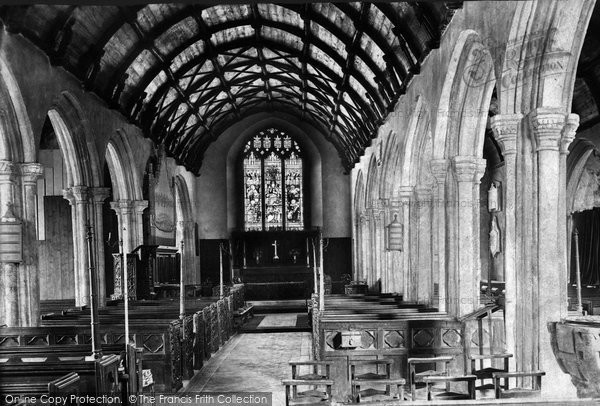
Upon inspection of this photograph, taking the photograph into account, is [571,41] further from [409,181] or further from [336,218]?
[336,218]

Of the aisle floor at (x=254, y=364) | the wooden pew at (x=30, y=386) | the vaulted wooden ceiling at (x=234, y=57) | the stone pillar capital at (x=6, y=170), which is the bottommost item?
the aisle floor at (x=254, y=364)

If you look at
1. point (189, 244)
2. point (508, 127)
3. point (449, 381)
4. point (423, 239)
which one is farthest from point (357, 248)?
point (449, 381)

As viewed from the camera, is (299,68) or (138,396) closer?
(138,396)

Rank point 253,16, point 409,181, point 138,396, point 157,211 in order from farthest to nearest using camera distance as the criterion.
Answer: point 157,211, point 253,16, point 409,181, point 138,396

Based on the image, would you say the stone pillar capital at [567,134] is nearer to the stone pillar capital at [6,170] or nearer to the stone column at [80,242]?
the stone pillar capital at [6,170]

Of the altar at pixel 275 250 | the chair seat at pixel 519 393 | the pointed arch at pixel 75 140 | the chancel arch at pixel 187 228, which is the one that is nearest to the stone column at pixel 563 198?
the chair seat at pixel 519 393

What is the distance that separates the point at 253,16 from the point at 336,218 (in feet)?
38.5

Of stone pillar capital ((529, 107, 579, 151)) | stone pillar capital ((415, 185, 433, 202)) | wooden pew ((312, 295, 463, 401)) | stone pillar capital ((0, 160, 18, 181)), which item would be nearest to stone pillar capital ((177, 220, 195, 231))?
stone pillar capital ((415, 185, 433, 202))

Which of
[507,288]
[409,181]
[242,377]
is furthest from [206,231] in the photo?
[507,288]

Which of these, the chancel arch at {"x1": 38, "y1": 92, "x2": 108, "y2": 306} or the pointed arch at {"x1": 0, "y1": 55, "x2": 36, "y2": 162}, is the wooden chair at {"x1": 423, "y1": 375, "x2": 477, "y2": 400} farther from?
the chancel arch at {"x1": 38, "y1": 92, "x2": 108, "y2": 306}

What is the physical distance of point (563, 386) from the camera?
6422mm

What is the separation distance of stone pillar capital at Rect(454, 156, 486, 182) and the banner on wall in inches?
457

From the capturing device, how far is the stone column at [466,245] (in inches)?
384

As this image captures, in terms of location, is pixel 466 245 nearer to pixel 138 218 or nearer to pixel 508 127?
pixel 508 127
